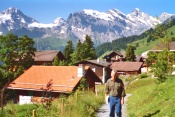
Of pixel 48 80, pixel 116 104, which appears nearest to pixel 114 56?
pixel 48 80

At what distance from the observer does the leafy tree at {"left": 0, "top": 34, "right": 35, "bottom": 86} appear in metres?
47.5

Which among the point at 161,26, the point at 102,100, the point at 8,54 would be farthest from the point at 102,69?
the point at 102,100

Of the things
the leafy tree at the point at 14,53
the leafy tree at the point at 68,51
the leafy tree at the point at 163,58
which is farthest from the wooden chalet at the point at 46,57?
the leafy tree at the point at 163,58

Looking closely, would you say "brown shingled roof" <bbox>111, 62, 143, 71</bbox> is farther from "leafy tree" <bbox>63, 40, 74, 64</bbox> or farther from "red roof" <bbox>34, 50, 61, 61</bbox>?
"red roof" <bbox>34, 50, 61, 61</bbox>

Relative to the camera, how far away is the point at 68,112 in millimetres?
12141

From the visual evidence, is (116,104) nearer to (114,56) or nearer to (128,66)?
(128,66)

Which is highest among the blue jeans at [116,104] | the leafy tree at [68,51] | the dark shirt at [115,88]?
the leafy tree at [68,51]

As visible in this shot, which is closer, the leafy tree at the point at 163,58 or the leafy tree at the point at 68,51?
the leafy tree at the point at 163,58

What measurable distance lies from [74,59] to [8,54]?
39.3 metres

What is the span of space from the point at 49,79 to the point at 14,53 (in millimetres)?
21227

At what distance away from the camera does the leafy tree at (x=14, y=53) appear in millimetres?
47469

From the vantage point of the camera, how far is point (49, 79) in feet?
98.9

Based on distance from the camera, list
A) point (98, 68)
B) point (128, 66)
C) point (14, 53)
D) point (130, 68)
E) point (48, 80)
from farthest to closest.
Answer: point (128, 66) < point (130, 68) < point (98, 68) < point (14, 53) < point (48, 80)

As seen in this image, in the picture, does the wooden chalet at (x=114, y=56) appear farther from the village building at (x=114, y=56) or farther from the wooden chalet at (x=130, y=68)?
the wooden chalet at (x=130, y=68)
